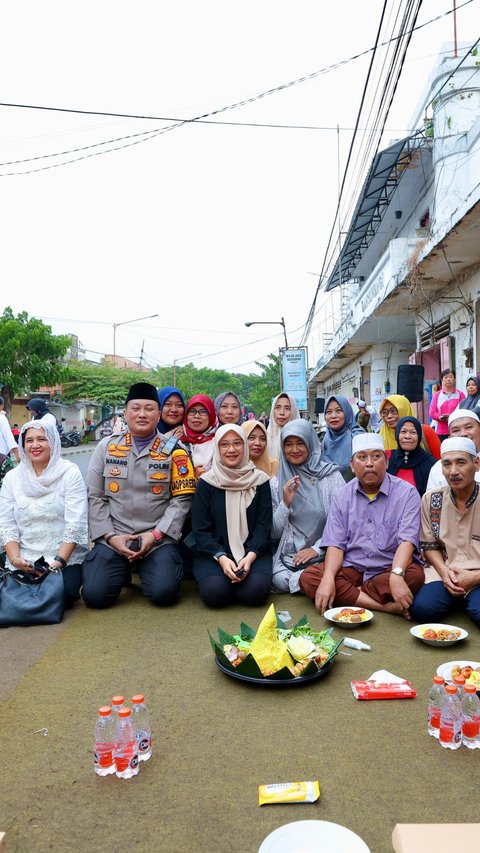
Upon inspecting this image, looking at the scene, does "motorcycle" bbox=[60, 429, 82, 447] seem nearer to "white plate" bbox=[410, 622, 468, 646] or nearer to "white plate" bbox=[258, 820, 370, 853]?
"white plate" bbox=[410, 622, 468, 646]

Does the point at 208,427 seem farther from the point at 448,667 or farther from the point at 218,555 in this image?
the point at 448,667

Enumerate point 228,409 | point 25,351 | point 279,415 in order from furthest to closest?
point 25,351 < point 279,415 < point 228,409

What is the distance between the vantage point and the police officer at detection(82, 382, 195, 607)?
4086 mm

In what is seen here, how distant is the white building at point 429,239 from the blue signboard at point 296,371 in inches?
53.6

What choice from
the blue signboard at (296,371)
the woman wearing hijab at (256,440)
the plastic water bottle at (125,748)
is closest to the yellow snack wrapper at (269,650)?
the plastic water bottle at (125,748)

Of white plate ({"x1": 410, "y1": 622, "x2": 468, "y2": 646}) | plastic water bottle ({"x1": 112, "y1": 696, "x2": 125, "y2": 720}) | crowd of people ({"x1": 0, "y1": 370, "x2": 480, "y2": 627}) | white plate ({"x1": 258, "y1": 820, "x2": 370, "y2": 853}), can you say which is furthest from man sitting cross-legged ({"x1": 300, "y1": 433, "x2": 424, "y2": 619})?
white plate ({"x1": 258, "y1": 820, "x2": 370, "y2": 853})

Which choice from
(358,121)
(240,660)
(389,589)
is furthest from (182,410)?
(358,121)

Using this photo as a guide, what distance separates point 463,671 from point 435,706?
0.30m

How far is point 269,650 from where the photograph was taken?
2.81 metres

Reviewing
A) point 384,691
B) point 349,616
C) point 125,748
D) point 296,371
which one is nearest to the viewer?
point 125,748

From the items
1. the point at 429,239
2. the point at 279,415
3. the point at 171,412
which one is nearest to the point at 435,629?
the point at 279,415

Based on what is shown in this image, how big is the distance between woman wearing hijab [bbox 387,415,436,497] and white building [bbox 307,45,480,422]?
124 inches

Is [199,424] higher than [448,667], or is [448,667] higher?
[199,424]

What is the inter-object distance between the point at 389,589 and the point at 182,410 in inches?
101
